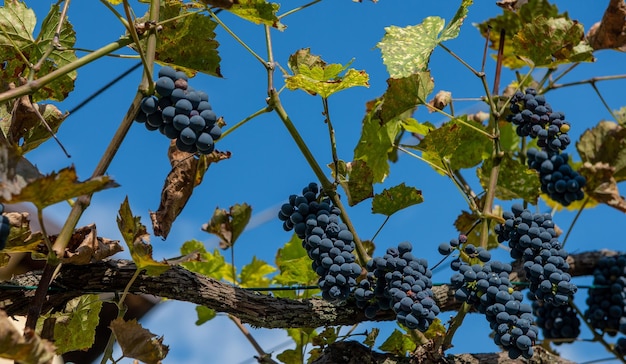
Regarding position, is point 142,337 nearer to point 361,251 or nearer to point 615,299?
point 361,251

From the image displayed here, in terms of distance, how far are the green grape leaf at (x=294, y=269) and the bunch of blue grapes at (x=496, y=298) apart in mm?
374

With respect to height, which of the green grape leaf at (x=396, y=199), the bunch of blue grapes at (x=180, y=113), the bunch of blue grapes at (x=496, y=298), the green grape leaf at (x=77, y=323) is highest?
the green grape leaf at (x=396, y=199)

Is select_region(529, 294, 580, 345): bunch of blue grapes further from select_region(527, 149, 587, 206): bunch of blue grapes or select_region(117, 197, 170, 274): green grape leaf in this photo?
select_region(117, 197, 170, 274): green grape leaf

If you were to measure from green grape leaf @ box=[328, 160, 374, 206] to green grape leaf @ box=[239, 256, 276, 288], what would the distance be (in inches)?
25.0

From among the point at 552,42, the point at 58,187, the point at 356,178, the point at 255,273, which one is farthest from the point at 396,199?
the point at 58,187

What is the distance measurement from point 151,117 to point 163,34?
31cm

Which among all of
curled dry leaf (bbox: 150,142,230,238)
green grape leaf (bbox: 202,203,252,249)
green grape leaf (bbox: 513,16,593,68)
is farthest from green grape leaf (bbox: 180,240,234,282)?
green grape leaf (bbox: 513,16,593,68)

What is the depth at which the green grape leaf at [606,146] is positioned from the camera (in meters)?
2.09

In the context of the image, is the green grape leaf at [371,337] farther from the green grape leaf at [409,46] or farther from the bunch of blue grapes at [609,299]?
the bunch of blue grapes at [609,299]

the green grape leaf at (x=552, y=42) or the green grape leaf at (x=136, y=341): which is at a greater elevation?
the green grape leaf at (x=552, y=42)

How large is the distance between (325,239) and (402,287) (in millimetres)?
175

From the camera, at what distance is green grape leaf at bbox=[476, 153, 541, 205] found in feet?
6.05

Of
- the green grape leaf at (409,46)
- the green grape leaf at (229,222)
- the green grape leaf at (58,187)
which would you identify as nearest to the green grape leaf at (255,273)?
the green grape leaf at (229,222)

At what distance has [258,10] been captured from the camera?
1320 mm
